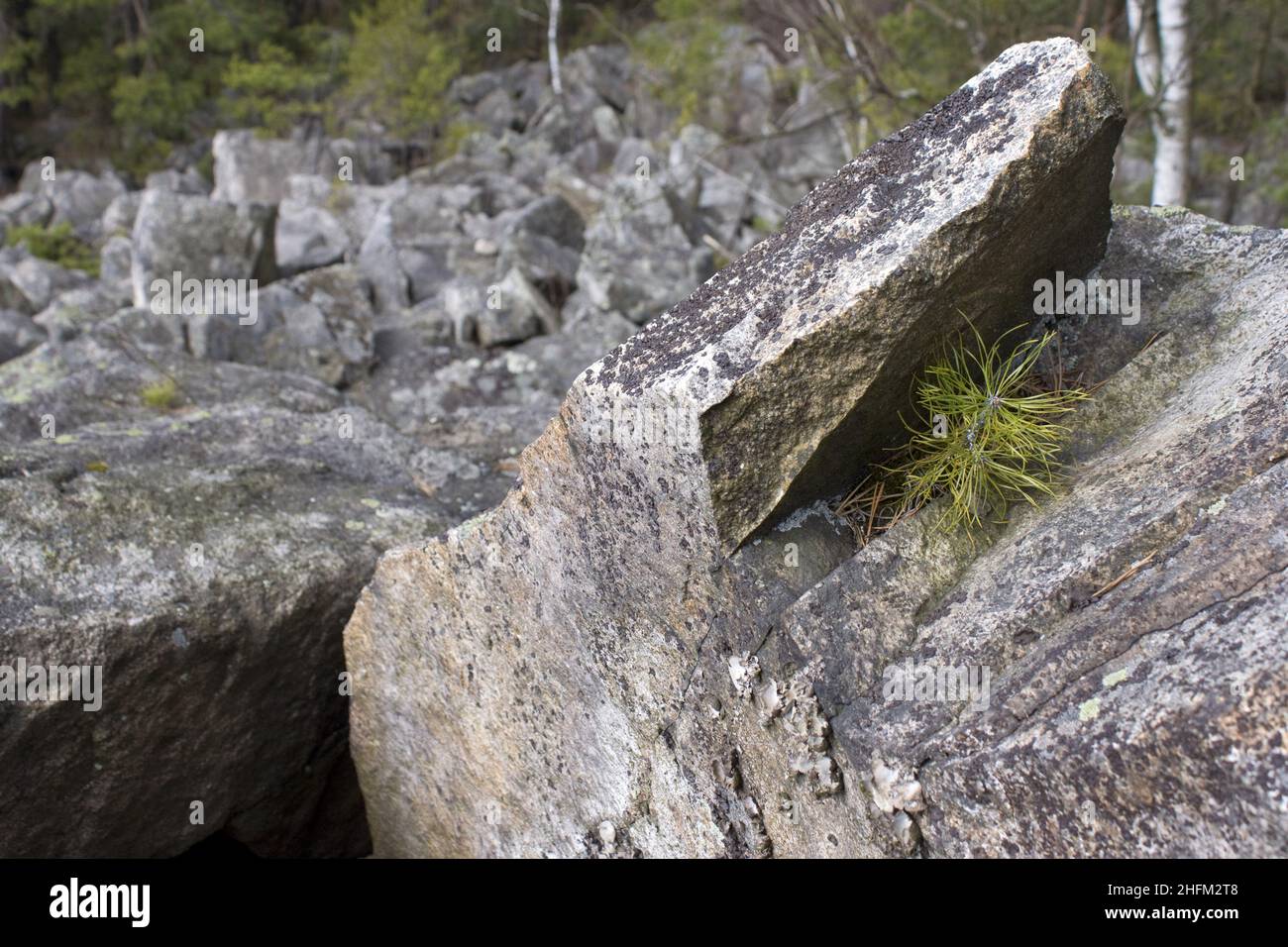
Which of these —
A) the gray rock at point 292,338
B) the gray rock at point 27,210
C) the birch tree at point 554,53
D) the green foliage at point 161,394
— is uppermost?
the birch tree at point 554,53

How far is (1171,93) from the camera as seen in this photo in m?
9.88

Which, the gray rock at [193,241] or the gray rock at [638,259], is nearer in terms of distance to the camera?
the gray rock at [638,259]

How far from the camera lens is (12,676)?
4.26 metres

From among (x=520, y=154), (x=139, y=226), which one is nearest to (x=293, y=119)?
(x=520, y=154)

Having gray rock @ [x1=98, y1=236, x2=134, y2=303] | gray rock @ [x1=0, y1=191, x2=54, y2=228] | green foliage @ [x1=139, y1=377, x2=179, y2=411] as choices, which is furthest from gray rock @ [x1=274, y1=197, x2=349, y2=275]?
green foliage @ [x1=139, y1=377, x2=179, y2=411]

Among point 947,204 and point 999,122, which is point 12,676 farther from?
point 999,122

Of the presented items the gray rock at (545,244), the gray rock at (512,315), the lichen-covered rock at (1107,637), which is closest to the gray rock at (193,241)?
the gray rock at (545,244)

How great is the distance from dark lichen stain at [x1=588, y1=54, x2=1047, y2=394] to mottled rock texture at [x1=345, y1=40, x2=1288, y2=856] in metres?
0.01

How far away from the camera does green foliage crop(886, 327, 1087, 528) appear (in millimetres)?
3441

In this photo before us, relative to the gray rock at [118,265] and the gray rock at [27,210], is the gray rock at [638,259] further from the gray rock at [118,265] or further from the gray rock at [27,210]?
the gray rock at [27,210]

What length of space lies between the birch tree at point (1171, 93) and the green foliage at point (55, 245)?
21.1m

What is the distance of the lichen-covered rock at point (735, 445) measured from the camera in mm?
3229
